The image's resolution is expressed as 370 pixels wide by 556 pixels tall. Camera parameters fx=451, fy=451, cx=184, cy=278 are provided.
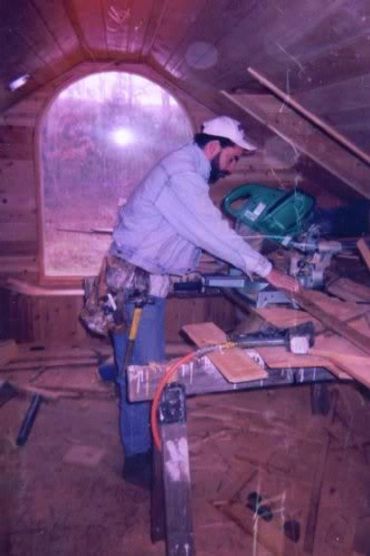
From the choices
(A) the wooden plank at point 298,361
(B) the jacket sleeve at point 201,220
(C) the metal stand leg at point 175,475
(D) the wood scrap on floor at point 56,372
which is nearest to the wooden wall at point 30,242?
(D) the wood scrap on floor at point 56,372

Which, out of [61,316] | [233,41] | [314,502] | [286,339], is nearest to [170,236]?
[286,339]

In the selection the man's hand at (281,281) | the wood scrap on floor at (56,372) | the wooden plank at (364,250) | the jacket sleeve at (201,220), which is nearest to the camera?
the jacket sleeve at (201,220)

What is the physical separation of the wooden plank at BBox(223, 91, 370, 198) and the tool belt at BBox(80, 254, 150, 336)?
1339 millimetres

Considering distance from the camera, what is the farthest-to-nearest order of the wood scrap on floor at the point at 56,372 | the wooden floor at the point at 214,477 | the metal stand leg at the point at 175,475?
the wood scrap on floor at the point at 56,372 → the wooden floor at the point at 214,477 → the metal stand leg at the point at 175,475

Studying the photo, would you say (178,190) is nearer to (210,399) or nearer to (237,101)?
(237,101)

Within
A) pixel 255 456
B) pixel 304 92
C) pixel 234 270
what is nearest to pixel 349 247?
pixel 234 270

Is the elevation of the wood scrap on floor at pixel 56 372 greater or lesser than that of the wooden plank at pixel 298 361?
lesser

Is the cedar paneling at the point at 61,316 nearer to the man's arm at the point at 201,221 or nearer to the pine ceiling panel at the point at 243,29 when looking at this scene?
the man's arm at the point at 201,221

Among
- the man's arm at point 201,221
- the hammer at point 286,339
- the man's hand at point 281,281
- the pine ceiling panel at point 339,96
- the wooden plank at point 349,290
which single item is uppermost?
the pine ceiling panel at point 339,96

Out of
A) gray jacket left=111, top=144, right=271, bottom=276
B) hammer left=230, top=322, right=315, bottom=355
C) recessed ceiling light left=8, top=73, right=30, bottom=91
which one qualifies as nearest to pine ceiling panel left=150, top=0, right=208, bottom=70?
gray jacket left=111, top=144, right=271, bottom=276

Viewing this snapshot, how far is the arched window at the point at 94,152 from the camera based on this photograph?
4.39 meters

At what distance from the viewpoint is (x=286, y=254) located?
3402 millimetres

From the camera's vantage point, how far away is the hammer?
1.96 m

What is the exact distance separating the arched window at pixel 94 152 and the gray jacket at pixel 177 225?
2027 mm
